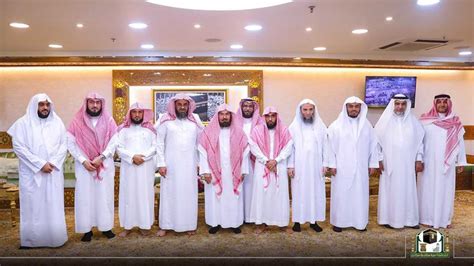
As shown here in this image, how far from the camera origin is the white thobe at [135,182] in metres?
4.63

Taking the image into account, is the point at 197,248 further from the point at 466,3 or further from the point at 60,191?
the point at 466,3

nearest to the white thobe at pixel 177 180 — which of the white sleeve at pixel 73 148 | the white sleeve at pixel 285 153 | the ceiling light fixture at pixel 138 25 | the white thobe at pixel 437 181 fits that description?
the white sleeve at pixel 73 148

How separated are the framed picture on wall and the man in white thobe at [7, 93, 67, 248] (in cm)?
458

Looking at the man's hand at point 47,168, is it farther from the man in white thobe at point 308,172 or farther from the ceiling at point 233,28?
the man in white thobe at point 308,172

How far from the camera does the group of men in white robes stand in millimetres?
4523

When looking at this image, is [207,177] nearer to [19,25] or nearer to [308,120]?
[308,120]

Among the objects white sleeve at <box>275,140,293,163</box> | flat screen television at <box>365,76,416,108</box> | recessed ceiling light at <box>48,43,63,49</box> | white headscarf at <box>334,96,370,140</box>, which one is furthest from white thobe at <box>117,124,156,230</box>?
flat screen television at <box>365,76,416,108</box>

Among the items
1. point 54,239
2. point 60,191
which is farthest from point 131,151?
point 54,239

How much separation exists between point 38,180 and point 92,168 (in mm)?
521

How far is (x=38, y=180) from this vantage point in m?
4.16

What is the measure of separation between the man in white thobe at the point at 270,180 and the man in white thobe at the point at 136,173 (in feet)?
3.87

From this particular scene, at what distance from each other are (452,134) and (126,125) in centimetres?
389

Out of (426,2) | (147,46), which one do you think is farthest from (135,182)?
(426,2)

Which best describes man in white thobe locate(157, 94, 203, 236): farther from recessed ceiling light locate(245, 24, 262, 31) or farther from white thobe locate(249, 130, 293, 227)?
recessed ceiling light locate(245, 24, 262, 31)
